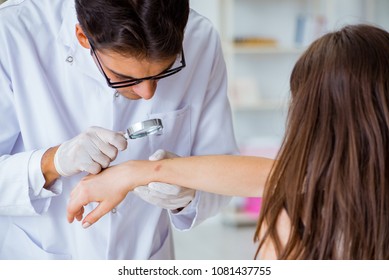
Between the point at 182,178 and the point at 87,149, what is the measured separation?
0.22 metres

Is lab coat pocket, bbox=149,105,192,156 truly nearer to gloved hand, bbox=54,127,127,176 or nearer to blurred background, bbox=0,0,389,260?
gloved hand, bbox=54,127,127,176

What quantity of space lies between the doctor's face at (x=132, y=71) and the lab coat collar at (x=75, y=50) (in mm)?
80

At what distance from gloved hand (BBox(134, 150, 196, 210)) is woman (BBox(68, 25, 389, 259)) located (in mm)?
304

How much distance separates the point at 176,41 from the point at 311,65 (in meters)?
0.30

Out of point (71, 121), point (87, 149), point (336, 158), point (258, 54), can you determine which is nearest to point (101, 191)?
point (87, 149)

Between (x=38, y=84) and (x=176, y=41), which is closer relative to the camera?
(x=176, y=41)

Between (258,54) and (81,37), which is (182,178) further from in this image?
(258,54)

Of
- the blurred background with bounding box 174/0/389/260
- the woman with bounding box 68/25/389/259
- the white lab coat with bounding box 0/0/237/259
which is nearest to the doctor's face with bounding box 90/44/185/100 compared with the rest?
the white lab coat with bounding box 0/0/237/259

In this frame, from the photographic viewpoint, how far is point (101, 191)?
1.44 meters

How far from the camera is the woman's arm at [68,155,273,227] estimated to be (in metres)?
1.43

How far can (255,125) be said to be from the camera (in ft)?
16.8

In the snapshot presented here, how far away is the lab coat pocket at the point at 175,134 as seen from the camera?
1575 millimetres

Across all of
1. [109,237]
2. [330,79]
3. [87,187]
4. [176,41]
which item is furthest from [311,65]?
[109,237]
